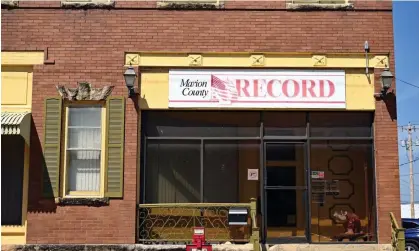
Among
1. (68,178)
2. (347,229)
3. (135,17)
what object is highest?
(135,17)

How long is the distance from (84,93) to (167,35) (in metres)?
2.02

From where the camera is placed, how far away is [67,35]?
11.1m

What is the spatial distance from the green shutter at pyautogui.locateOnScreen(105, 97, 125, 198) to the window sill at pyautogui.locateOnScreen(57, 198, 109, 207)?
153 mm

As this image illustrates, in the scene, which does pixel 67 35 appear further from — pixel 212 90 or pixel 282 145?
pixel 282 145

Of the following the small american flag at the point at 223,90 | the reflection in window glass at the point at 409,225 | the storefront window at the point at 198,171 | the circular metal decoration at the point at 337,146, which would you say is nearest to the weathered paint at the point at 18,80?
the storefront window at the point at 198,171

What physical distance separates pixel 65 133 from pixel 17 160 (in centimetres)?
112

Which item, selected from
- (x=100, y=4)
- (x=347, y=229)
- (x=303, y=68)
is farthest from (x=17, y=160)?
(x=347, y=229)

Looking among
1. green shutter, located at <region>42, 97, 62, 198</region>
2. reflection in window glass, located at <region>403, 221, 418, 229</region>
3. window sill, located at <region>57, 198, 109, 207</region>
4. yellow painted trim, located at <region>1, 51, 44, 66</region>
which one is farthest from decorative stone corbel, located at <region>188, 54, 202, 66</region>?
reflection in window glass, located at <region>403, 221, 418, 229</region>

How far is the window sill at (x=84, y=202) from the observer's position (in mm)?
10570

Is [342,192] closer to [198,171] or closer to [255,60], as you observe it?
[198,171]

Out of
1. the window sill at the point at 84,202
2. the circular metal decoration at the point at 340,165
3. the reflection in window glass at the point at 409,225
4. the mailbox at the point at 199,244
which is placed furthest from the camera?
the reflection in window glass at the point at 409,225

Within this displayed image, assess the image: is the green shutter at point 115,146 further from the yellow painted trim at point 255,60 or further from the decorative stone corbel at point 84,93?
the yellow painted trim at point 255,60

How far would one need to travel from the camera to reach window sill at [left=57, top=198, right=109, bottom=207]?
1057cm

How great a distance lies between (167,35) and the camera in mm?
11109
